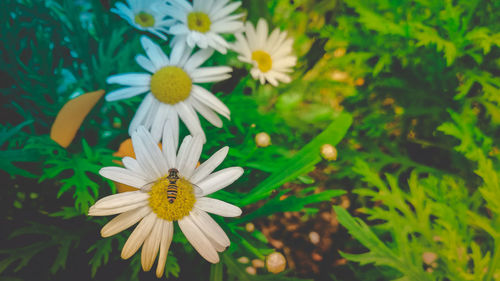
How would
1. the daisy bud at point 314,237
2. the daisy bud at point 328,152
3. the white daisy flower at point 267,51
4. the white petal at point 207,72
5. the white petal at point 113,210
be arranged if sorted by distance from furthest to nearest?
the daisy bud at point 314,237, the white daisy flower at point 267,51, the white petal at point 207,72, the daisy bud at point 328,152, the white petal at point 113,210

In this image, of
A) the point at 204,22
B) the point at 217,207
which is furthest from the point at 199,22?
the point at 217,207

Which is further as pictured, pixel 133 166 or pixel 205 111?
pixel 205 111

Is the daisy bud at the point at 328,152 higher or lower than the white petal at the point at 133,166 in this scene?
higher

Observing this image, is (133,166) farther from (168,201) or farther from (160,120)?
(160,120)

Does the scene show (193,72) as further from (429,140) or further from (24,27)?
(429,140)

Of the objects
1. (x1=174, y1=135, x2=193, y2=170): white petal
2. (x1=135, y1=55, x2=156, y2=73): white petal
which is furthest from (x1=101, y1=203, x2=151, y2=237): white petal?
(x1=135, y1=55, x2=156, y2=73): white petal

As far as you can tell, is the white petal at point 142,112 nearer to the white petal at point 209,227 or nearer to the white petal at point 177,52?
the white petal at point 177,52

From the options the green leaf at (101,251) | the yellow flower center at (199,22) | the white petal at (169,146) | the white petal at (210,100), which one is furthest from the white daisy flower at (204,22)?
the green leaf at (101,251)

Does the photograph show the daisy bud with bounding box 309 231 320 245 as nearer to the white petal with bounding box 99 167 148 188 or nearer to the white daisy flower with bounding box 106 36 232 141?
the white daisy flower with bounding box 106 36 232 141
